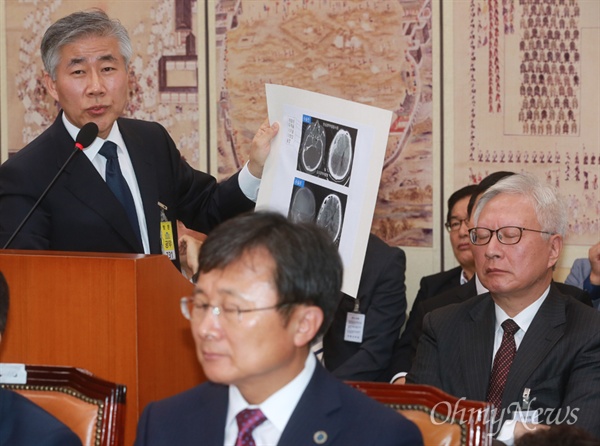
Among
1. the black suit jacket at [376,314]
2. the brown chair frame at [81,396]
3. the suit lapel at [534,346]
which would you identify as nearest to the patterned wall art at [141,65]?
the black suit jacket at [376,314]

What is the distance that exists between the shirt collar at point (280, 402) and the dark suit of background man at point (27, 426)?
37 cm

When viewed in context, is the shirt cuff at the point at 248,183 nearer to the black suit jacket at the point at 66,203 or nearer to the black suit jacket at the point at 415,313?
the black suit jacket at the point at 66,203

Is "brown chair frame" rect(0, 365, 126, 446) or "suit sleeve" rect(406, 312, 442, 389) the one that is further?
"suit sleeve" rect(406, 312, 442, 389)

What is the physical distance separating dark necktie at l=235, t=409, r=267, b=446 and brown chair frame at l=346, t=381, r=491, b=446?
28cm

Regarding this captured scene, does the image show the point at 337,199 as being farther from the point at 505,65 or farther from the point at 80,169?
the point at 505,65

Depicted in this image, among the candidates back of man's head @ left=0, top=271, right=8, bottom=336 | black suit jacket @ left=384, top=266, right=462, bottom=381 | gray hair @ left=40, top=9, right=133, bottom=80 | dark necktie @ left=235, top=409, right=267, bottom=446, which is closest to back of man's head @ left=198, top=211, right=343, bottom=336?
dark necktie @ left=235, top=409, right=267, bottom=446

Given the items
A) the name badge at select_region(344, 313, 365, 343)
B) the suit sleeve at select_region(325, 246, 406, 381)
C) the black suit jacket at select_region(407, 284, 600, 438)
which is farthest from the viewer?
the name badge at select_region(344, 313, 365, 343)

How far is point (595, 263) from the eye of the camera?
4.58 meters

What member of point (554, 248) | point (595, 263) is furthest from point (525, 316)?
point (595, 263)

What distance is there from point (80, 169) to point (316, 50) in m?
2.61

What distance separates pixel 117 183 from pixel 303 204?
2.08ft

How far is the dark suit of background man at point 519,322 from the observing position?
2787mm

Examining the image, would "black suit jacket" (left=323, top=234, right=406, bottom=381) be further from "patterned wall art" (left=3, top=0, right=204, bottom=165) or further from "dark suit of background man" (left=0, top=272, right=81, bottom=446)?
"dark suit of background man" (left=0, top=272, right=81, bottom=446)

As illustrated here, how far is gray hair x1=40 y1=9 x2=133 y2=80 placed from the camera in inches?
122
